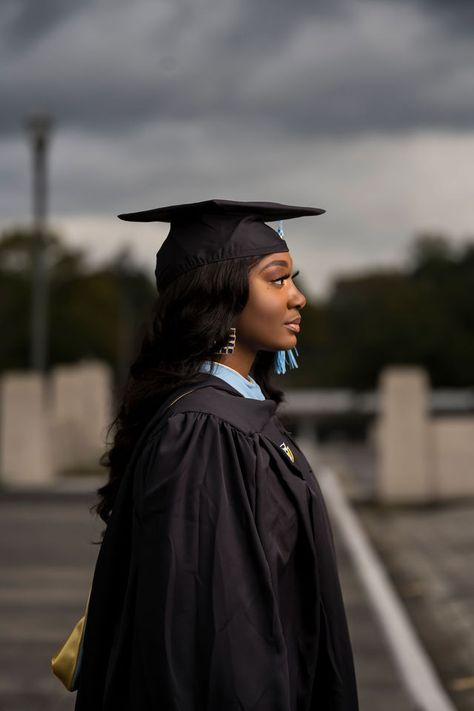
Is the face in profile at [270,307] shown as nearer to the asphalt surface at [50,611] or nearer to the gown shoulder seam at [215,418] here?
the gown shoulder seam at [215,418]

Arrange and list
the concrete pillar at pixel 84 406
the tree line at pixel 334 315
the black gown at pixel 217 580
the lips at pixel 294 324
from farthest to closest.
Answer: the tree line at pixel 334 315 → the concrete pillar at pixel 84 406 → the lips at pixel 294 324 → the black gown at pixel 217 580

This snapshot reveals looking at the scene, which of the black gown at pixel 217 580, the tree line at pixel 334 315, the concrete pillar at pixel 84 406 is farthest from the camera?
the tree line at pixel 334 315

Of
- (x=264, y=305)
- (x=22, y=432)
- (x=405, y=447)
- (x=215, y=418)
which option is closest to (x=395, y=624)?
(x=264, y=305)

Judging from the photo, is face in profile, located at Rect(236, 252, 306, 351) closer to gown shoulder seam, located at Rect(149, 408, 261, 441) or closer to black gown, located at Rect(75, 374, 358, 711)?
black gown, located at Rect(75, 374, 358, 711)

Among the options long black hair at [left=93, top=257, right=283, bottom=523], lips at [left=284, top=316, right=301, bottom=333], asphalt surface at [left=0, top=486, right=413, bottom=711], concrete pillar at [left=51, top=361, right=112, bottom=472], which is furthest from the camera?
concrete pillar at [left=51, top=361, right=112, bottom=472]

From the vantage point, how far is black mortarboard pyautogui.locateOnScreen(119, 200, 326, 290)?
2.89 meters

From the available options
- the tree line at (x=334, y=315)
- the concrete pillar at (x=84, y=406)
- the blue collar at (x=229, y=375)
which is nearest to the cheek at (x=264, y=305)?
the blue collar at (x=229, y=375)

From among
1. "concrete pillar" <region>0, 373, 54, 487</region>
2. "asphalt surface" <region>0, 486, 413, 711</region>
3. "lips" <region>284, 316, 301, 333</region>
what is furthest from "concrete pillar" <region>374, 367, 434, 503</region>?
"lips" <region>284, 316, 301, 333</region>

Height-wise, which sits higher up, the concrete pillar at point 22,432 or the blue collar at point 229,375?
the blue collar at point 229,375

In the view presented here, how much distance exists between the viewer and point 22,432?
1844 cm

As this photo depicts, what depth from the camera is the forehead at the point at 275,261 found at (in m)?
2.89

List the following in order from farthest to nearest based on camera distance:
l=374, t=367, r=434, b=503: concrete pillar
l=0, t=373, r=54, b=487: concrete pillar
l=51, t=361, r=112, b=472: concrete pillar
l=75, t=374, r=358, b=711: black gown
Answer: l=51, t=361, r=112, b=472: concrete pillar, l=0, t=373, r=54, b=487: concrete pillar, l=374, t=367, r=434, b=503: concrete pillar, l=75, t=374, r=358, b=711: black gown

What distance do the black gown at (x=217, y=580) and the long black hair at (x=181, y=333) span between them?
0.26ft

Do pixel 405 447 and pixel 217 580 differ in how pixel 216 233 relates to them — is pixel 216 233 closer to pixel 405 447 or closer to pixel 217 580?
pixel 217 580
